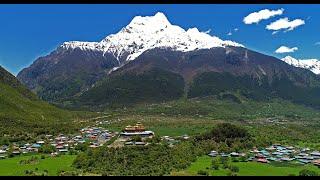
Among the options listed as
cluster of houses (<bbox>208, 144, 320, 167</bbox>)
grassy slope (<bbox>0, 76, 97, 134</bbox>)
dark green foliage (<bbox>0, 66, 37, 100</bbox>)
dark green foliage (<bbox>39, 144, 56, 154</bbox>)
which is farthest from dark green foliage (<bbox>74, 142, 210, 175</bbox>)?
dark green foliage (<bbox>0, 66, 37, 100</bbox>)

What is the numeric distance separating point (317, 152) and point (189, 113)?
54.4 m

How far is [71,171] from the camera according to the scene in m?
31.9

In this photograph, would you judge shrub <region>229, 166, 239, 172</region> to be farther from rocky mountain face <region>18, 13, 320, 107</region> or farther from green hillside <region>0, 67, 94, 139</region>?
rocky mountain face <region>18, 13, 320, 107</region>

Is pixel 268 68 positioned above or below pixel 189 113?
above

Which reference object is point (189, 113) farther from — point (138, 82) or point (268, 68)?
point (268, 68)

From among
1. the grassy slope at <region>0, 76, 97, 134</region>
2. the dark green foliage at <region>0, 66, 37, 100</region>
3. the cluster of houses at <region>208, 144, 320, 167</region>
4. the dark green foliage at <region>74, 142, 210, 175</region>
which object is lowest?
the cluster of houses at <region>208, 144, 320, 167</region>

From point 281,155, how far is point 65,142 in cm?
2173

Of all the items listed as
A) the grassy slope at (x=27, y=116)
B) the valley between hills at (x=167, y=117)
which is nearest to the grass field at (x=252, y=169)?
the valley between hills at (x=167, y=117)

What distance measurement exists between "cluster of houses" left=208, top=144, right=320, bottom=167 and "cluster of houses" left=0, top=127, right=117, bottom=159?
1356cm

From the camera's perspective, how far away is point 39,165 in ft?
114

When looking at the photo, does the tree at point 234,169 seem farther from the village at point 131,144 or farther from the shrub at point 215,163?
the village at point 131,144

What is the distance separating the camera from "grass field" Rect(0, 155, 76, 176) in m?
32.0
